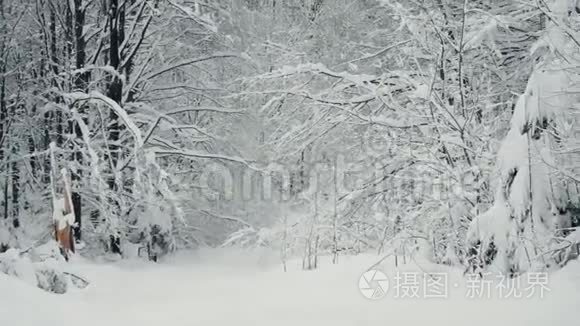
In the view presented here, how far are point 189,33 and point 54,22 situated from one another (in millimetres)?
2751

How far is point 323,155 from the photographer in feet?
25.2

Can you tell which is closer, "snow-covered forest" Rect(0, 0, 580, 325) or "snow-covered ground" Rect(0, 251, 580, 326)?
"snow-covered ground" Rect(0, 251, 580, 326)

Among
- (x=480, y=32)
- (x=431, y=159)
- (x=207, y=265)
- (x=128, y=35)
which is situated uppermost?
(x=128, y=35)

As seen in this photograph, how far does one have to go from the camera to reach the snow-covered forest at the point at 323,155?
3803 mm

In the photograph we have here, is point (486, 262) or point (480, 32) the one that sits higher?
point (480, 32)

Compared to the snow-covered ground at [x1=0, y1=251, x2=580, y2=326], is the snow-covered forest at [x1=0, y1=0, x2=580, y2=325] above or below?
above

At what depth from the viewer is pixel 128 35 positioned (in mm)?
10281

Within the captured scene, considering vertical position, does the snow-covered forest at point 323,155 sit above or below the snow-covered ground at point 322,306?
above

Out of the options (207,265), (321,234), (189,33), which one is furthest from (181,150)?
(321,234)

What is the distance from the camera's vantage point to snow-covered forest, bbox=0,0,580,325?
380 centimetres

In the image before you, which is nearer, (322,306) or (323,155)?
(322,306)

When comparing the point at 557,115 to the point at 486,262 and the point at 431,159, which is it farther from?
the point at 431,159

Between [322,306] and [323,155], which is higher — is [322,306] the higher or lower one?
the lower one

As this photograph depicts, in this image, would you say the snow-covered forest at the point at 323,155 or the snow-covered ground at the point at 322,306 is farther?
the snow-covered forest at the point at 323,155
